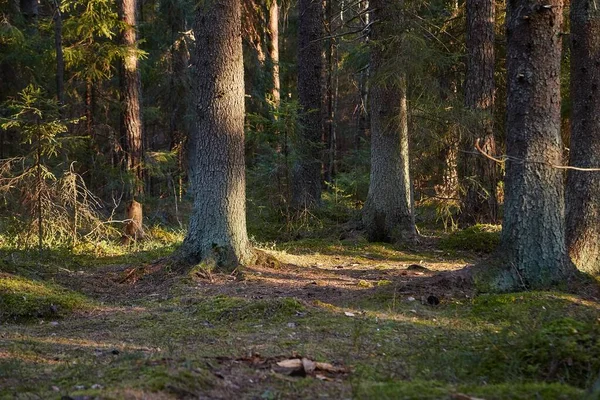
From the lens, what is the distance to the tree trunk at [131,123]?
1388cm

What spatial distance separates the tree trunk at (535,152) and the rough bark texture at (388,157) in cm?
448

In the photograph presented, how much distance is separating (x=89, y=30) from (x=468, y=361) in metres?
12.3

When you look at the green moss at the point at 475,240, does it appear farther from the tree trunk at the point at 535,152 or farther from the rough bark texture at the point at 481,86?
the tree trunk at the point at 535,152

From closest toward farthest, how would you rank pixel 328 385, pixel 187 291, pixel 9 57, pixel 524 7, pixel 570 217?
pixel 328 385, pixel 524 7, pixel 187 291, pixel 570 217, pixel 9 57

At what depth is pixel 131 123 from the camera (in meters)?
13.9

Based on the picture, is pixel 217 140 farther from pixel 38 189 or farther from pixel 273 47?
pixel 273 47

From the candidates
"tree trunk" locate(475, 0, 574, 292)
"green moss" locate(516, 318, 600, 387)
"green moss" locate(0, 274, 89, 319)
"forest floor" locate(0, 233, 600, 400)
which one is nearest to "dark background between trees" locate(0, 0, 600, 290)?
"tree trunk" locate(475, 0, 574, 292)

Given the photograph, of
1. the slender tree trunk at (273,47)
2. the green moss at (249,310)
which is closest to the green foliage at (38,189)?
the green moss at (249,310)

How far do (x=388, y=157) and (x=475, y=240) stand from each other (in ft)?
→ 8.22

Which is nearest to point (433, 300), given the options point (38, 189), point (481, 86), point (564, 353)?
point (564, 353)

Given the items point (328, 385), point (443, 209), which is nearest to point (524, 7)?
point (328, 385)

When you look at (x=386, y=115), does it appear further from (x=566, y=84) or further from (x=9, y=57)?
(x=9, y=57)

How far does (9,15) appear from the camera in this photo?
18.8m

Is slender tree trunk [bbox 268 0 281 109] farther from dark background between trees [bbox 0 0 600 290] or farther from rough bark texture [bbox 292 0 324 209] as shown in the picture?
rough bark texture [bbox 292 0 324 209]
